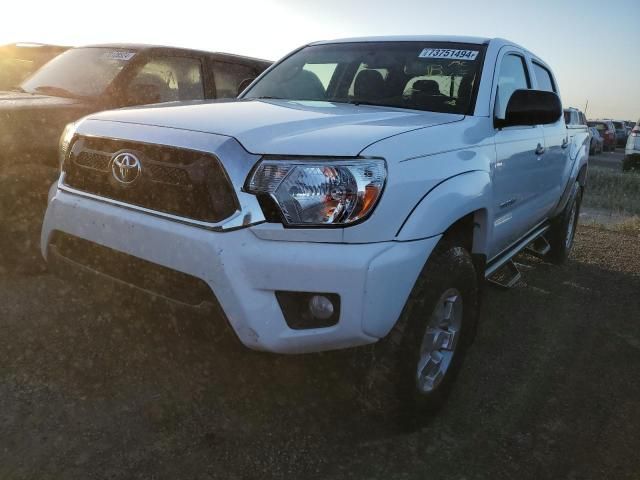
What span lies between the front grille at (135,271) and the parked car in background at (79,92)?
156 cm

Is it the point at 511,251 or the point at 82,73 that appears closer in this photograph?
the point at 511,251

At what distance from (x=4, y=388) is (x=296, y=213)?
5.32 feet

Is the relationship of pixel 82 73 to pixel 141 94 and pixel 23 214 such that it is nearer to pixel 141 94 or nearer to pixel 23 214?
pixel 141 94

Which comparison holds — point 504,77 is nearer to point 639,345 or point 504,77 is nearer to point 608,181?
point 639,345

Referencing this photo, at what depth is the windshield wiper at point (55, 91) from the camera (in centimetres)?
453

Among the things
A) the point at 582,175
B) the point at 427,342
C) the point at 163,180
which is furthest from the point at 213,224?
the point at 582,175

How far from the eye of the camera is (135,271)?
2.31 metres

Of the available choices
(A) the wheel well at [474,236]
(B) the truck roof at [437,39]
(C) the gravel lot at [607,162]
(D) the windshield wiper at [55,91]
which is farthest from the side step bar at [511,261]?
(C) the gravel lot at [607,162]

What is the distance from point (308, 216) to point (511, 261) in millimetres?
3006

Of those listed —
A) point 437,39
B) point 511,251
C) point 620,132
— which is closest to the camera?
point 437,39

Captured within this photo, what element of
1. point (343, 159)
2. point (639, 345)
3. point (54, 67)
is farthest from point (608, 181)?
point (343, 159)

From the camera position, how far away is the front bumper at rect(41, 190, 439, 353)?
2.03 meters

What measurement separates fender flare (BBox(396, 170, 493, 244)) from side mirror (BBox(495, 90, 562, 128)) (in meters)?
0.47

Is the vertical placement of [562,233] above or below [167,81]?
below
